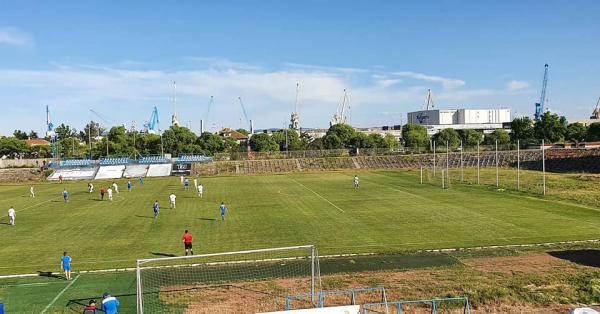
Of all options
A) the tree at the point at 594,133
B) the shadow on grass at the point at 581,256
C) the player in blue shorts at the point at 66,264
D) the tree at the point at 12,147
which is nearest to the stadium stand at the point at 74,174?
the tree at the point at 12,147

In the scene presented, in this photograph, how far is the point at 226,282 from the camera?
2202cm

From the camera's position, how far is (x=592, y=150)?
91.9 m

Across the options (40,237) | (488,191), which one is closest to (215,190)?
(40,237)

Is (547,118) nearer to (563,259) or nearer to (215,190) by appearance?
(215,190)

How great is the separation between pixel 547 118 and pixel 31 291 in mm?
122636

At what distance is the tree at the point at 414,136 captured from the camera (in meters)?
152

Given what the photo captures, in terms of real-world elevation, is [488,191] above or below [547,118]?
below

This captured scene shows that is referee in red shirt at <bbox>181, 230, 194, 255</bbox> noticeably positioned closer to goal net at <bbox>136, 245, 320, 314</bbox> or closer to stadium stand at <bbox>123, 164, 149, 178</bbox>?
goal net at <bbox>136, 245, 320, 314</bbox>

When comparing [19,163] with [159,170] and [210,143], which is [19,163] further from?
[210,143]

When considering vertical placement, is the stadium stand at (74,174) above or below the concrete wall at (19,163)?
below

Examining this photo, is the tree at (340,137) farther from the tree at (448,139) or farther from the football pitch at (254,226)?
the football pitch at (254,226)

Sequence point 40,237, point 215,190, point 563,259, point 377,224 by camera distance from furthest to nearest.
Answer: point 215,190
point 377,224
point 40,237
point 563,259

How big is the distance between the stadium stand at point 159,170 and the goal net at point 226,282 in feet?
217

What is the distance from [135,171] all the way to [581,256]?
8005 cm
